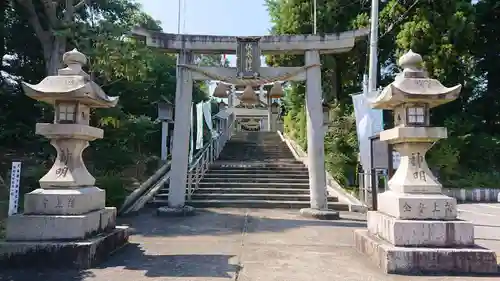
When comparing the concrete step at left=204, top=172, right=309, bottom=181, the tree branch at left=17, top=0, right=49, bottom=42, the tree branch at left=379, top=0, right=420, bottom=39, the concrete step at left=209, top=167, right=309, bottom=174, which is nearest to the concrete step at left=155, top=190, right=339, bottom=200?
the concrete step at left=204, top=172, right=309, bottom=181

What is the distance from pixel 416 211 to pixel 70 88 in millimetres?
5214

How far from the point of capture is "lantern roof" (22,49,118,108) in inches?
207

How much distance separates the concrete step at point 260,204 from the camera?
35.9 ft

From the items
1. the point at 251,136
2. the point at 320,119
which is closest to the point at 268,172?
the point at 320,119

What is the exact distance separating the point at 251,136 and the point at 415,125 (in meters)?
20.0

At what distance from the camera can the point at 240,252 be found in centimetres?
573

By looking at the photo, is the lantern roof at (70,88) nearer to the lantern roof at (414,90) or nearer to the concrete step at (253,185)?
the lantern roof at (414,90)

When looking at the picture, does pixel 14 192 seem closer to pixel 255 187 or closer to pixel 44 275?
pixel 44 275

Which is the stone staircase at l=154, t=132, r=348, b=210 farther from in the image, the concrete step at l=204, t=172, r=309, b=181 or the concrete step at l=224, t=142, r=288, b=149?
the concrete step at l=224, t=142, r=288, b=149

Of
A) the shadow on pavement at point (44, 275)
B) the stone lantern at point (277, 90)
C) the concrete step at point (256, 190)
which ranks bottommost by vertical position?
the shadow on pavement at point (44, 275)

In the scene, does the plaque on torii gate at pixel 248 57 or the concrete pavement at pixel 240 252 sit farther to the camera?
the plaque on torii gate at pixel 248 57

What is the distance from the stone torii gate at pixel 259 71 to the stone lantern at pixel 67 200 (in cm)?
356

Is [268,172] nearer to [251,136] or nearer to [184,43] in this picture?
[184,43]

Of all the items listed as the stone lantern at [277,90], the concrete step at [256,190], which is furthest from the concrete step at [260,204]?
the stone lantern at [277,90]
